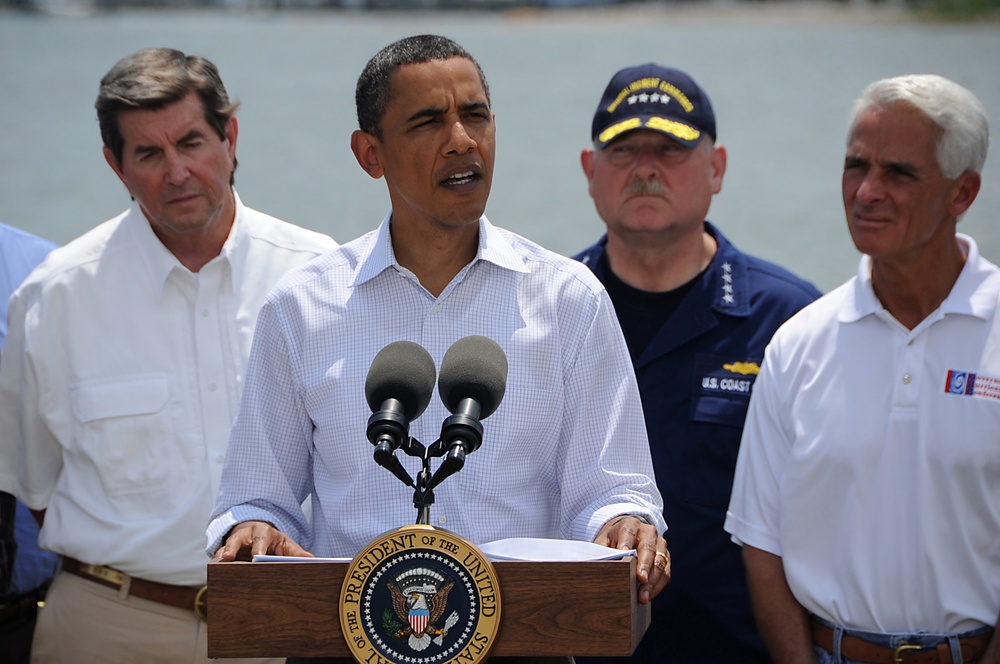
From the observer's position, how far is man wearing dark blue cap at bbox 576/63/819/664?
149 inches

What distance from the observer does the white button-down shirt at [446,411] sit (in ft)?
9.04

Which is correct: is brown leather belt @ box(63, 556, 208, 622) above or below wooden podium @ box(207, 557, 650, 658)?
below

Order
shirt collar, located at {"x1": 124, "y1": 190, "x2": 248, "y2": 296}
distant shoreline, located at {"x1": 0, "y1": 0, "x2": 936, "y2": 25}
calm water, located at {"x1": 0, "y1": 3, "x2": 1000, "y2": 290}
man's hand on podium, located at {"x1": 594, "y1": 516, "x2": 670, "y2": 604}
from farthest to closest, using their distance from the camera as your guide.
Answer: distant shoreline, located at {"x1": 0, "y1": 0, "x2": 936, "y2": 25} → calm water, located at {"x1": 0, "y1": 3, "x2": 1000, "y2": 290} → shirt collar, located at {"x1": 124, "y1": 190, "x2": 248, "y2": 296} → man's hand on podium, located at {"x1": 594, "y1": 516, "x2": 670, "y2": 604}

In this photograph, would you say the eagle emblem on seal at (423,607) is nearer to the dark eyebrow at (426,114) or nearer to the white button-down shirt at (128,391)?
the dark eyebrow at (426,114)

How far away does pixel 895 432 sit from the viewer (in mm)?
3236

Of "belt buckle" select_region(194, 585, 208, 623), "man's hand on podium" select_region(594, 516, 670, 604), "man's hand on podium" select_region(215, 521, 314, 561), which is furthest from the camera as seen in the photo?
"belt buckle" select_region(194, 585, 208, 623)

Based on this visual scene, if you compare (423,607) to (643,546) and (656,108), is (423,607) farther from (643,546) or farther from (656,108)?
(656,108)

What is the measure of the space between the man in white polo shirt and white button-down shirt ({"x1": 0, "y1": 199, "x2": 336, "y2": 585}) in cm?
154

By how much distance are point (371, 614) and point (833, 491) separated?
1.53 meters

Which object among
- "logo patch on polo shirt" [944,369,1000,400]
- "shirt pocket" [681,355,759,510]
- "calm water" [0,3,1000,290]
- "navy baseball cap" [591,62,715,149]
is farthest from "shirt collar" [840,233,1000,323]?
"calm water" [0,3,1000,290]

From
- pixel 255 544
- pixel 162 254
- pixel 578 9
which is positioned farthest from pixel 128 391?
pixel 578 9

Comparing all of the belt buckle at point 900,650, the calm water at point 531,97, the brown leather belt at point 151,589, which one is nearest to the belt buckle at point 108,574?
the brown leather belt at point 151,589

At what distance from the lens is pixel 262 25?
1650 centimetres

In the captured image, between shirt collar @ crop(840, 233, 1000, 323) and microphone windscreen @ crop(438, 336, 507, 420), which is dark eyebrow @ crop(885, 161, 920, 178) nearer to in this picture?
shirt collar @ crop(840, 233, 1000, 323)
